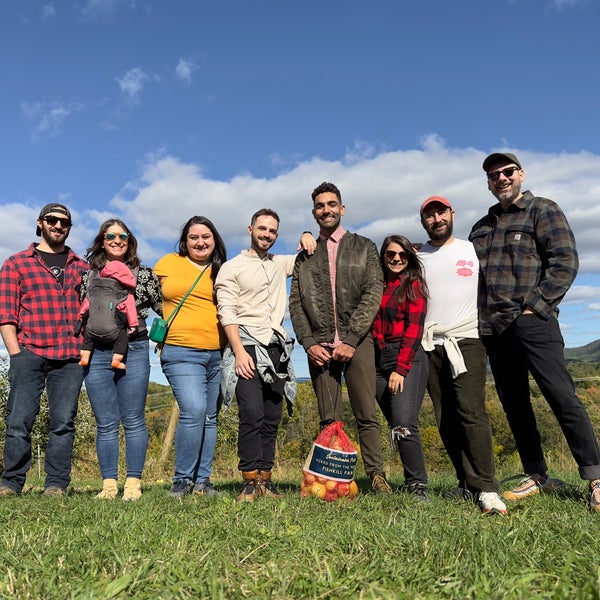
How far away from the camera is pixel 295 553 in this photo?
242 cm

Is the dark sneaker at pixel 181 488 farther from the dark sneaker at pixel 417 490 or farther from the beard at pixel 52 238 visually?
the beard at pixel 52 238

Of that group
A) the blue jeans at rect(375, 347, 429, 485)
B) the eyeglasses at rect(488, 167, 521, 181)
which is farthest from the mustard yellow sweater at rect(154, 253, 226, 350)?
the eyeglasses at rect(488, 167, 521, 181)

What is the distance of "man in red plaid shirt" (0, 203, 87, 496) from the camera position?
488 centimetres

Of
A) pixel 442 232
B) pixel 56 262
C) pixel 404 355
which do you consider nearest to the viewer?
pixel 404 355

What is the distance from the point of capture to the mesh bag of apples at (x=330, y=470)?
4133 millimetres

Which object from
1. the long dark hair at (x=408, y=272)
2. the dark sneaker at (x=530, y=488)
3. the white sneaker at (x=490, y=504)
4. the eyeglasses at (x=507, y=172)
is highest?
the eyeglasses at (x=507, y=172)

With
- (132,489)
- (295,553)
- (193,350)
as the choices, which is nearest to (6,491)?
(132,489)

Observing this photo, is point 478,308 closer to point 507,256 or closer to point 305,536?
point 507,256

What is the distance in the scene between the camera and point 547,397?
4.13m

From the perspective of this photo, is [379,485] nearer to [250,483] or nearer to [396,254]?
[250,483]

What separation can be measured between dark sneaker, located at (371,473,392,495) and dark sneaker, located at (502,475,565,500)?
1067 mm

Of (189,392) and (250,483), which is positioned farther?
(189,392)

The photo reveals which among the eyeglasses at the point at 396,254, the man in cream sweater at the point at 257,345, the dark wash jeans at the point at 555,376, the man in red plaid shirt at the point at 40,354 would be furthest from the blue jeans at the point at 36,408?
the dark wash jeans at the point at 555,376

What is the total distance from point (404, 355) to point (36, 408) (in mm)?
3564
